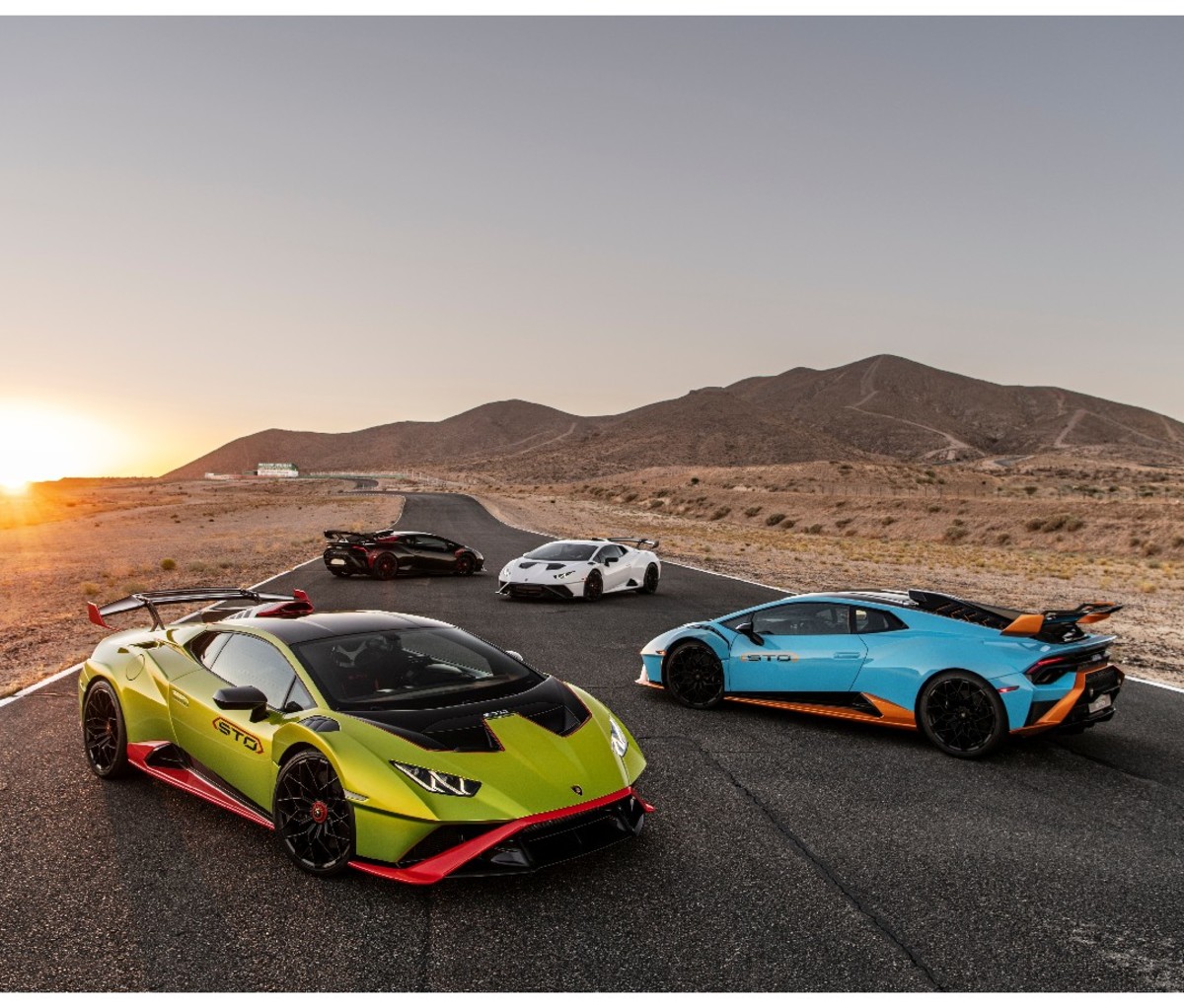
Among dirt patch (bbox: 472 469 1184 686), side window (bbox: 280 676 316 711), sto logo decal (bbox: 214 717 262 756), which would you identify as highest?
side window (bbox: 280 676 316 711)

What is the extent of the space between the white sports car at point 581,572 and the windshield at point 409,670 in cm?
1125

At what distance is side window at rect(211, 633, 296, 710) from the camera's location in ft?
18.3

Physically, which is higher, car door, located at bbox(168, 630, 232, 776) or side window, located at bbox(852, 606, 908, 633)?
side window, located at bbox(852, 606, 908, 633)

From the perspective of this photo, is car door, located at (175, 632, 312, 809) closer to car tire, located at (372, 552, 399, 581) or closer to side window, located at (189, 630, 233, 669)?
side window, located at (189, 630, 233, 669)

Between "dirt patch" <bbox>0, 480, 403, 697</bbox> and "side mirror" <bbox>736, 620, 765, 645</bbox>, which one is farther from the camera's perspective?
"dirt patch" <bbox>0, 480, 403, 697</bbox>

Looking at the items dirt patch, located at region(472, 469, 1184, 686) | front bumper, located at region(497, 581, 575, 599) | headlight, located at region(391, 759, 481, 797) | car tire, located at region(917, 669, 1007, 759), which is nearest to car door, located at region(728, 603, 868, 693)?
car tire, located at region(917, 669, 1007, 759)

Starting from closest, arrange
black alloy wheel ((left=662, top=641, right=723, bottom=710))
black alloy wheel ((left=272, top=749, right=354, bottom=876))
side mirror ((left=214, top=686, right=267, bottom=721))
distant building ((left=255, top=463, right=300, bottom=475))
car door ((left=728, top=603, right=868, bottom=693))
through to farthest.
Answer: black alloy wheel ((left=272, top=749, right=354, bottom=876)), side mirror ((left=214, top=686, right=267, bottom=721)), car door ((left=728, top=603, right=868, bottom=693)), black alloy wheel ((left=662, top=641, right=723, bottom=710)), distant building ((left=255, top=463, right=300, bottom=475))

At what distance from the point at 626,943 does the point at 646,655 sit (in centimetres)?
530

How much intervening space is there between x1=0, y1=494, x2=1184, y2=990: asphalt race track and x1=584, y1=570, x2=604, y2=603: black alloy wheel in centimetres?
1009

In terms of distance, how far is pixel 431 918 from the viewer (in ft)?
14.7

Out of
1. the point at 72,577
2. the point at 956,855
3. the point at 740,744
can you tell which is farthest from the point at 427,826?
the point at 72,577

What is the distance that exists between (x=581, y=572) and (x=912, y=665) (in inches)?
416

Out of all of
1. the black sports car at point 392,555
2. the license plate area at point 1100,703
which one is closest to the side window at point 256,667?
the license plate area at point 1100,703

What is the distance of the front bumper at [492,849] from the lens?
4.50 meters
